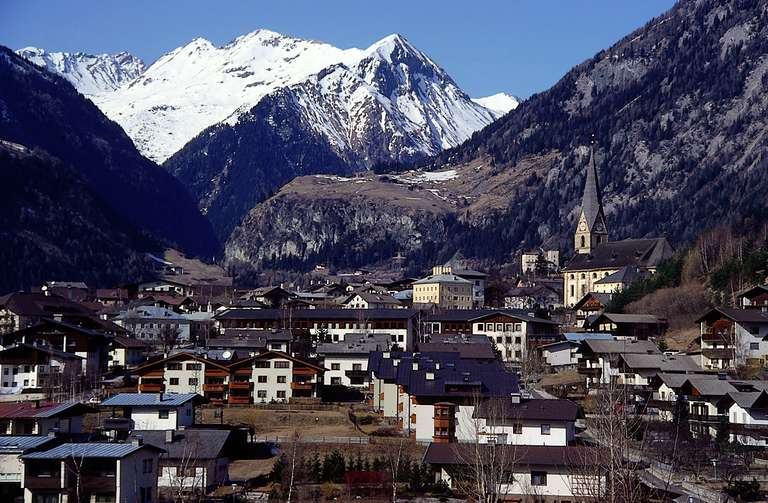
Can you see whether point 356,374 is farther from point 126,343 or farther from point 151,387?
point 126,343

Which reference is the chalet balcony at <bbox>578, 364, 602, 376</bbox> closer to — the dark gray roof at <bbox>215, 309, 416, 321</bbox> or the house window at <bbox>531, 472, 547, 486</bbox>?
the dark gray roof at <bbox>215, 309, 416, 321</bbox>

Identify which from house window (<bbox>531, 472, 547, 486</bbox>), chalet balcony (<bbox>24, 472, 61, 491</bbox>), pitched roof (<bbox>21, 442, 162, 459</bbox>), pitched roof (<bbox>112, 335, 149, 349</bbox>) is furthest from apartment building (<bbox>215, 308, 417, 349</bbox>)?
chalet balcony (<bbox>24, 472, 61, 491</bbox>)

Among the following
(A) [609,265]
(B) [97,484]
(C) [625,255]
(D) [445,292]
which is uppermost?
(C) [625,255]

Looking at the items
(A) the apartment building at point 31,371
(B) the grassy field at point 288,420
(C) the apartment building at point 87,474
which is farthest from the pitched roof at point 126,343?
(C) the apartment building at point 87,474

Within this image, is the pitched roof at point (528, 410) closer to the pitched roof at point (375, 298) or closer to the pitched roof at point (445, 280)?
the pitched roof at point (375, 298)

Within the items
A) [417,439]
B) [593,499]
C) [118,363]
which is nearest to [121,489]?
[593,499]

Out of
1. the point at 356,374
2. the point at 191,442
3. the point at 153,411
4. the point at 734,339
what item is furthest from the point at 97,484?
the point at 734,339
